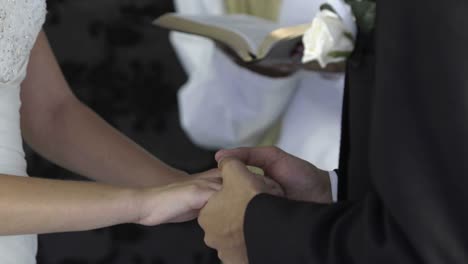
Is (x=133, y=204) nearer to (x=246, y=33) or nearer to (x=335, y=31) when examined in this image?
(x=335, y=31)

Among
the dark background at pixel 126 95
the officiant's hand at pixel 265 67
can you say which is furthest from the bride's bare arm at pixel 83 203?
the dark background at pixel 126 95

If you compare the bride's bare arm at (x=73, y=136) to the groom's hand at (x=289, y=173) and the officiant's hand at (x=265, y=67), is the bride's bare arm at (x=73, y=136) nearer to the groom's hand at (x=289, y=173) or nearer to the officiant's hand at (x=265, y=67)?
the groom's hand at (x=289, y=173)

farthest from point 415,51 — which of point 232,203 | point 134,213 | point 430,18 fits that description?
point 134,213

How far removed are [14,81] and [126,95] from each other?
4.09ft

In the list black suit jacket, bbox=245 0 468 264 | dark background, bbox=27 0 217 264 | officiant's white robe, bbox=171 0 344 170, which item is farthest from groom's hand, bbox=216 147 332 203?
dark background, bbox=27 0 217 264

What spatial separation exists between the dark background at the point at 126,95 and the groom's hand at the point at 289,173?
1.07m

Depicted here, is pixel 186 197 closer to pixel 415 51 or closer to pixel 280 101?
pixel 415 51

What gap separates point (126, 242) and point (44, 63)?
943 mm

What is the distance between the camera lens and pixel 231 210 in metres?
0.82

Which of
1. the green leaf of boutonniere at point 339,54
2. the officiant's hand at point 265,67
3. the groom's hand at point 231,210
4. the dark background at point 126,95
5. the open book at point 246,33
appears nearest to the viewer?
the groom's hand at point 231,210

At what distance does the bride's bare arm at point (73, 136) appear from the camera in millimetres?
1137

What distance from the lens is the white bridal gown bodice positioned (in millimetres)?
991

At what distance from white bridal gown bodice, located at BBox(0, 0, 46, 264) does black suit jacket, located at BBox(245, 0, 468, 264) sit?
49cm

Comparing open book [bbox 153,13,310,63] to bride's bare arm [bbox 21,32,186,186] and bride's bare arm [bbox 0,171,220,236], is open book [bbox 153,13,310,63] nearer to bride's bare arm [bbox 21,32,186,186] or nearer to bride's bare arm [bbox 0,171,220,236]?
bride's bare arm [bbox 21,32,186,186]
